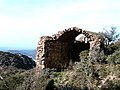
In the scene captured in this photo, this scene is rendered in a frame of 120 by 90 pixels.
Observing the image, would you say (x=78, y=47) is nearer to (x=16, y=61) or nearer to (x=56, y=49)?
(x=56, y=49)

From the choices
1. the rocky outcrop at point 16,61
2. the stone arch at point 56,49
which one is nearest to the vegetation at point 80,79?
the stone arch at point 56,49

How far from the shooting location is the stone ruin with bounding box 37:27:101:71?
89.0 ft

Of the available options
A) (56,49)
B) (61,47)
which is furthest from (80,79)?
(61,47)

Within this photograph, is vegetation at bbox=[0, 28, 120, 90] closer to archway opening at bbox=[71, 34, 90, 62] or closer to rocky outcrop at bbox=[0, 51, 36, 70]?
archway opening at bbox=[71, 34, 90, 62]

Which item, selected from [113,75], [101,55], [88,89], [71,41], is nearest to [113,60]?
[101,55]

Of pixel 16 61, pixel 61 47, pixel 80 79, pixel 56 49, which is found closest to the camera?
pixel 80 79

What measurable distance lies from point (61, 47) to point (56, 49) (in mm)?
657

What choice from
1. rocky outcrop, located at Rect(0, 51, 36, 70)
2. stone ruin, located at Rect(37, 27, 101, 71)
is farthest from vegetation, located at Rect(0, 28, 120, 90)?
rocky outcrop, located at Rect(0, 51, 36, 70)

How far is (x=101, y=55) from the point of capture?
2350 centimetres

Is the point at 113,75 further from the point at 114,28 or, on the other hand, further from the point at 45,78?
the point at 114,28

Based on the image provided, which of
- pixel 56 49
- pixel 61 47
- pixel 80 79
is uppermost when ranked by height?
pixel 61 47

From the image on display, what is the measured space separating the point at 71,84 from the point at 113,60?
12.1ft

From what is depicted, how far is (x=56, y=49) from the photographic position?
1137 inches

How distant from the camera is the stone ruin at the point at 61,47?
2712 cm
